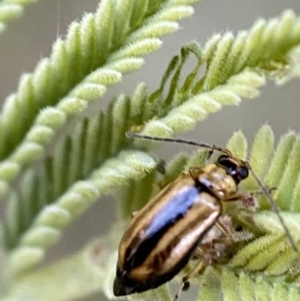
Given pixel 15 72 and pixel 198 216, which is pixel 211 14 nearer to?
pixel 15 72

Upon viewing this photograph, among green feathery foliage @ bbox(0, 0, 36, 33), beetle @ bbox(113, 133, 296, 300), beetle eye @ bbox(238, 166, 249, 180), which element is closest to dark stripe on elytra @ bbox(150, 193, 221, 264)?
beetle @ bbox(113, 133, 296, 300)

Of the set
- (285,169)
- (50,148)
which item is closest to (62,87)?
(285,169)

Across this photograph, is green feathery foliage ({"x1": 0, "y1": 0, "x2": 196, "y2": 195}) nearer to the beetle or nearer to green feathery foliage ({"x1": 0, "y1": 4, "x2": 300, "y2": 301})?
green feathery foliage ({"x1": 0, "y1": 4, "x2": 300, "y2": 301})

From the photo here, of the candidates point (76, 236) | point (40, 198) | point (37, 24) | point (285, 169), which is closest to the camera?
point (285, 169)

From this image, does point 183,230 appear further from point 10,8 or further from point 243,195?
point 10,8

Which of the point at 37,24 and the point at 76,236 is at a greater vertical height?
A: the point at 37,24

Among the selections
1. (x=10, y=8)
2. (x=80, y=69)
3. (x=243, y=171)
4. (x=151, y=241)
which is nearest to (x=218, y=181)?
(x=243, y=171)
